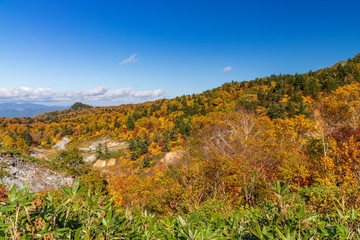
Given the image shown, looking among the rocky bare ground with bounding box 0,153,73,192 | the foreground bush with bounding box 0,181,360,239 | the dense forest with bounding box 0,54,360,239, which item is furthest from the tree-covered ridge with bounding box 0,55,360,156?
the rocky bare ground with bounding box 0,153,73,192

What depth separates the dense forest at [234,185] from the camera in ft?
5.76

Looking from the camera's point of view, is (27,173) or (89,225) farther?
(27,173)

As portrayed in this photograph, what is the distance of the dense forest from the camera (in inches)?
69.1

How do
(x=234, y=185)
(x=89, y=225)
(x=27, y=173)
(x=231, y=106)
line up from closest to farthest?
(x=89, y=225)
(x=234, y=185)
(x=27, y=173)
(x=231, y=106)

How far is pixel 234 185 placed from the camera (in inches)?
771

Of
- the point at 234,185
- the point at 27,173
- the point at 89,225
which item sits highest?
the point at 89,225

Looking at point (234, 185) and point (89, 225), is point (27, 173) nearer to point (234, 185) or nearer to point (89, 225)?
point (234, 185)

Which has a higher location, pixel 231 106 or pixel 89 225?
pixel 89 225

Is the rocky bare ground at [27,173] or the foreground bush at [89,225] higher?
the foreground bush at [89,225]

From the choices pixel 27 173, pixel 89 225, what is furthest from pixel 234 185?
pixel 27 173

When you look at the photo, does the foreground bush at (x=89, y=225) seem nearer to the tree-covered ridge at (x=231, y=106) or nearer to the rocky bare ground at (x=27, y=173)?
the rocky bare ground at (x=27, y=173)

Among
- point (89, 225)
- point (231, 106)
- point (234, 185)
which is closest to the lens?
point (89, 225)

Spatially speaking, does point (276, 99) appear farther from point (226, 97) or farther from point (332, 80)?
point (226, 97)

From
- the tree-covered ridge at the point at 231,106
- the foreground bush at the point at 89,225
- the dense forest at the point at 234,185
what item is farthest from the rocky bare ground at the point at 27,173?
the tree-covered ridge at the point at 231,106
